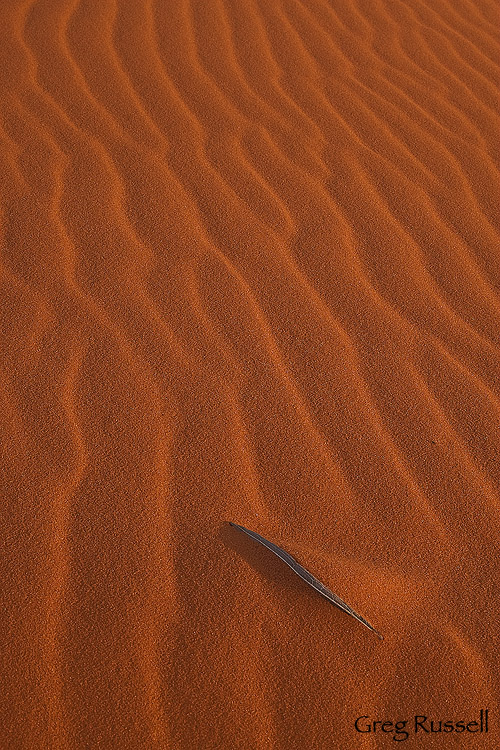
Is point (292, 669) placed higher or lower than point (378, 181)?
lower

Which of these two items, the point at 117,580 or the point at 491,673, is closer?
the point at 491,673

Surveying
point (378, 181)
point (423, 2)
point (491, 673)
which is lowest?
point (491, 673)

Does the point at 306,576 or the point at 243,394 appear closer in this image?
the point at 306,576

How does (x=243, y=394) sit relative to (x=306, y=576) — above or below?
above

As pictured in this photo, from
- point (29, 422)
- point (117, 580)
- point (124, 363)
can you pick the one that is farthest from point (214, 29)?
point (117, 580)

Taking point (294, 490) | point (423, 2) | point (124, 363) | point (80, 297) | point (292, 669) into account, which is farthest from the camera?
point (423, 2)

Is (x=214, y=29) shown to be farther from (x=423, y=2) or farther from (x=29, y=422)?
(x=29, y=422)

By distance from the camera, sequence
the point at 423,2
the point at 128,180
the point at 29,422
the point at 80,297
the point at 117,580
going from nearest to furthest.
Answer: the point at 117,580 → the point at 29,422 → the point at 80,297 → the point at 128,180 → the point at 423,2
